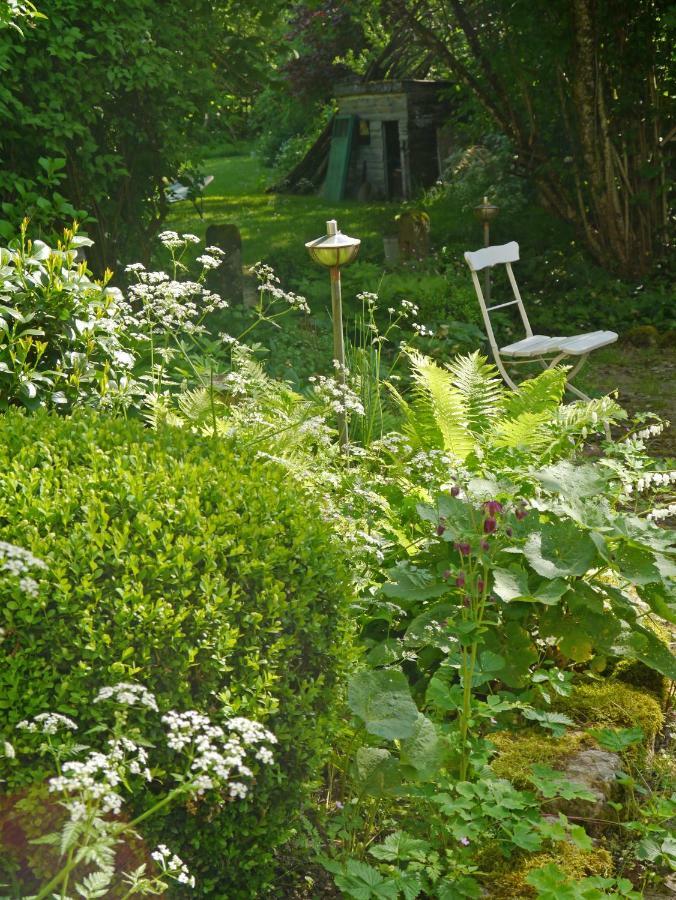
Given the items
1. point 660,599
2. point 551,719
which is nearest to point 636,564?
point 660,599

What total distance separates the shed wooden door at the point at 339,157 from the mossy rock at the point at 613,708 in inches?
554

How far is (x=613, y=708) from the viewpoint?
131 inches

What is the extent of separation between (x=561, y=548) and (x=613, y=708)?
542mm

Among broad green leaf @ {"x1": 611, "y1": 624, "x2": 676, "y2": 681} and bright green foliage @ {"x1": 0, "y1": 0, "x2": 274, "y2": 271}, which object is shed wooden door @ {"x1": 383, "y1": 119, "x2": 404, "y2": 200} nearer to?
bright green foliage @ {"x1": 0, "y1": 0, "x2": 274, "y2": 271}

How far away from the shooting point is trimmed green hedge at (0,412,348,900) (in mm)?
2307

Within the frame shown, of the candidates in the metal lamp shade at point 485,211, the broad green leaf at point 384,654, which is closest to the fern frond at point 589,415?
the broad green leaf at point 384,654

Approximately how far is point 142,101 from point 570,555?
532 cm

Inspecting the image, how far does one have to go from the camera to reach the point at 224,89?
8.24m

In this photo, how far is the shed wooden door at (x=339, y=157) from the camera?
54.4ft

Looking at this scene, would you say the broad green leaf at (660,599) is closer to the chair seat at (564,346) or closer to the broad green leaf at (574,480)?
the broad green leaf at (574,480)

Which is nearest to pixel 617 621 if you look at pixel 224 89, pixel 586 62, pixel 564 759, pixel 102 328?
pixel 564 759

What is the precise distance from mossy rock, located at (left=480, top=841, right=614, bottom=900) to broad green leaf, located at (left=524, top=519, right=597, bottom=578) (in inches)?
31.3

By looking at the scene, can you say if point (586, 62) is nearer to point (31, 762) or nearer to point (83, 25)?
point (83, 25)

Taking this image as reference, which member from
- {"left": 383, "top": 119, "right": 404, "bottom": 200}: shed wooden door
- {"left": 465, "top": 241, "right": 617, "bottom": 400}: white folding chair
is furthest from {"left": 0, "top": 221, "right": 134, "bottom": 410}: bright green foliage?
{"left": 383, "top": 119, "right": 404, "bottom": 200}: shed wooden door
